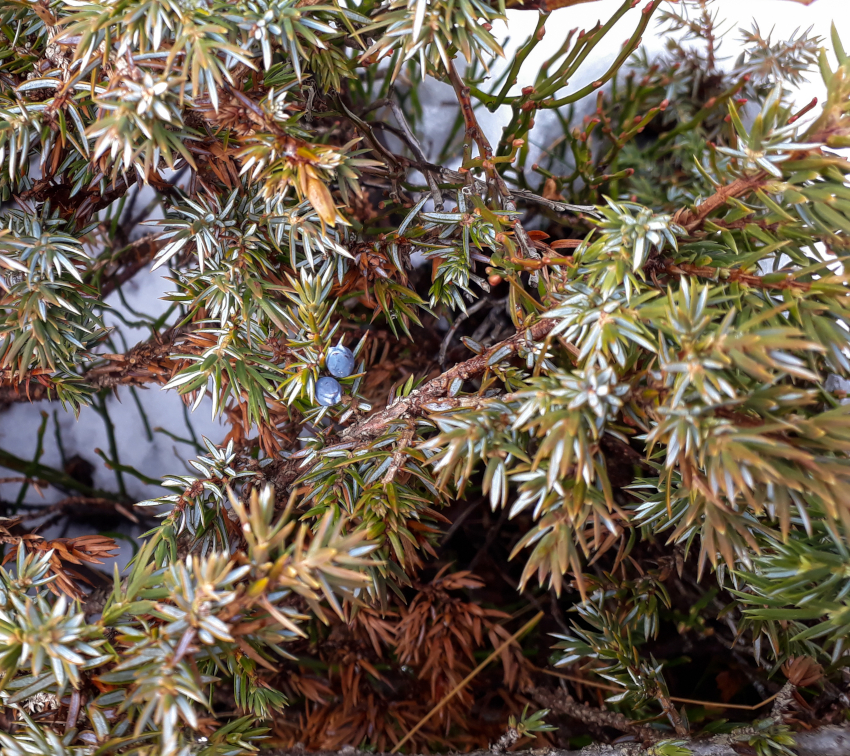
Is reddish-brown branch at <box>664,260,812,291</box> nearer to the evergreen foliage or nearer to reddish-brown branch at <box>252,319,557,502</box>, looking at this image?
the evergreen foliage

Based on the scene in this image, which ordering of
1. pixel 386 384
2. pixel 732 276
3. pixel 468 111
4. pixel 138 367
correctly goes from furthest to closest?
pixel 386 384, pixel 138 367, pixel 468 111, pixel 732 276

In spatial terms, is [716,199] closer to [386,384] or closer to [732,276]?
[732,276]

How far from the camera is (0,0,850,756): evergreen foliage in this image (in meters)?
0.48

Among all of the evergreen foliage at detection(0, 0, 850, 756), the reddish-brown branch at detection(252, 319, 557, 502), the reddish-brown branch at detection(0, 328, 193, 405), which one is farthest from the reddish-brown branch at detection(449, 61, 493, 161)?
the reddish-brown branch at detection(0, 328, 193, 405)

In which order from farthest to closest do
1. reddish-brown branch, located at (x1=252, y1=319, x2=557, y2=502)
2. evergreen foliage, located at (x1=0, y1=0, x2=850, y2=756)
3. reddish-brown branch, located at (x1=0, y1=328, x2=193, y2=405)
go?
reddish-brown branch, located at (x1=0, y1=328, x2=193, y2=405), reddish-brown branch, located at (x1=252, y1=319, x2=557, y2=502), evergreen foliage, located at (x1=0, y1=0, x2=850, y2=756)

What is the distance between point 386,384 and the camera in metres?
0.99

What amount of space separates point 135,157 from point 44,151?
0.18m

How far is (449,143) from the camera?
1274 mm

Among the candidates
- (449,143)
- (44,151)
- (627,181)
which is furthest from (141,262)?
(627,181)

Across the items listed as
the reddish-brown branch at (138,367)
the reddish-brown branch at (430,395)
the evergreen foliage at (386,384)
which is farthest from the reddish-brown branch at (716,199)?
the reddish-brown branch at (138,367)

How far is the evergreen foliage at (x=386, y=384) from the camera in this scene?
1.56ft

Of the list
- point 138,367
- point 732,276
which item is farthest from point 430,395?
point 138,367

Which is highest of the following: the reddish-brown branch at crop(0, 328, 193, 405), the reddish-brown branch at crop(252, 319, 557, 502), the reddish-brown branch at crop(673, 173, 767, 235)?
the reddish-brown branch at crop(673, 173, 767, 235)

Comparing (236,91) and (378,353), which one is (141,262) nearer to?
(378,353)
